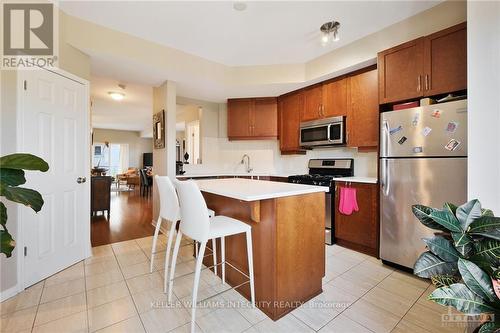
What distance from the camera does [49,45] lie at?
2.25 meters

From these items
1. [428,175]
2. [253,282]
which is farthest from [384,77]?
[253,282]

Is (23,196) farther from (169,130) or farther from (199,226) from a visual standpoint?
(169,130)

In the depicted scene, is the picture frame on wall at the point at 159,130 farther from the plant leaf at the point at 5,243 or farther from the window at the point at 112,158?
the window at the point at 112,158

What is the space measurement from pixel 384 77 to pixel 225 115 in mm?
2926

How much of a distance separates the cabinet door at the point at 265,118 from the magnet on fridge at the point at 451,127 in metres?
2.51

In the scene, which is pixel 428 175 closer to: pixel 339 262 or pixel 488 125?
pixel 488 125

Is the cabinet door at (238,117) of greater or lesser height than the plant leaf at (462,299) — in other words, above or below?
above

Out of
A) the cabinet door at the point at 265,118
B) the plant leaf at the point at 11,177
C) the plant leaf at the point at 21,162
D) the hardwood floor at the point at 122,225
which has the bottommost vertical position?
the hardwood floor at the point at 122,225

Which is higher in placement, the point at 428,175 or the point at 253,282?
the point at 428,175

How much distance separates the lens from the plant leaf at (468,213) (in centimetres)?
100

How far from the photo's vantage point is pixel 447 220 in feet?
3.30

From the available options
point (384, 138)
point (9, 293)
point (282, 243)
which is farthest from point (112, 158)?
point (384, 138)

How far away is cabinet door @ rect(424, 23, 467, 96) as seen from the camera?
1.99 m

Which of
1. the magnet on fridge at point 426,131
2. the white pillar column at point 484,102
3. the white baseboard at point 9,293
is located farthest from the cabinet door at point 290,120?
the white baseboard at point 9,293
